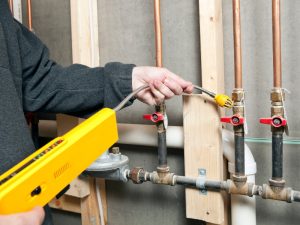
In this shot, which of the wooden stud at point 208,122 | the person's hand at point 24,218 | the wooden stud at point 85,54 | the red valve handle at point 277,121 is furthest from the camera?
the wooden stud at point 85,54

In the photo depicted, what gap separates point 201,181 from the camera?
90cm

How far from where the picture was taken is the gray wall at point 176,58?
91 centimetres

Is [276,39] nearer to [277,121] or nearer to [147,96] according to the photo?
[277,121]

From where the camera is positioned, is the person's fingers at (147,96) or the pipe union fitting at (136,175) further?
the pipe union fitting at (136,175)

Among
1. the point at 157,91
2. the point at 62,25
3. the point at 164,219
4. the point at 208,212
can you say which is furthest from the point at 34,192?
the point at 62,25

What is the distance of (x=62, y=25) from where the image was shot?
123 centimetres

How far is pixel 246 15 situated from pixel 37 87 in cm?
58

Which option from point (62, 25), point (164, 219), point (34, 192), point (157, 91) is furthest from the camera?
point (62, 25)

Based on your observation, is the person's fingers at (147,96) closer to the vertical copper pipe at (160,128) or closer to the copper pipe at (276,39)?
the vertical copper pipe at (160,128)

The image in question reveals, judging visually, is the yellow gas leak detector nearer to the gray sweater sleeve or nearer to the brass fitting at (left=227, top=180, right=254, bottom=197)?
the gray sweater sleeve

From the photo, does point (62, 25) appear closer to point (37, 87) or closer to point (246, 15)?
point (37, 87)

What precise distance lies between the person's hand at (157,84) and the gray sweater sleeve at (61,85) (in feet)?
0.12

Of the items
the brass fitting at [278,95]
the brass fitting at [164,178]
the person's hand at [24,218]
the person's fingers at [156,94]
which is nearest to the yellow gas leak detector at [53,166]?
the person's hand at [24,218]

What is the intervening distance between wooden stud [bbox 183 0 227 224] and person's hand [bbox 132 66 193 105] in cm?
9
